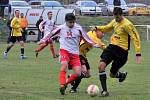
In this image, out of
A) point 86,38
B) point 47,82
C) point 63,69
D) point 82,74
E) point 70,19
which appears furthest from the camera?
point 47,82

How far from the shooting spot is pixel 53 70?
2061cm

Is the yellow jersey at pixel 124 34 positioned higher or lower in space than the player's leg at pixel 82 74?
higher

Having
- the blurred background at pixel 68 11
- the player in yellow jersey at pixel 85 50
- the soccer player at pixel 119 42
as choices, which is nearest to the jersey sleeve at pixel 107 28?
the soccer player at pixel 119 42

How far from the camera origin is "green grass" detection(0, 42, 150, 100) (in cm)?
1318

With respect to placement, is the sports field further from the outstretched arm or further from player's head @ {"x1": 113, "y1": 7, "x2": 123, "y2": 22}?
player's head @ {"x1": 113, "y1": 7, "x2": 123, "y2": 22}

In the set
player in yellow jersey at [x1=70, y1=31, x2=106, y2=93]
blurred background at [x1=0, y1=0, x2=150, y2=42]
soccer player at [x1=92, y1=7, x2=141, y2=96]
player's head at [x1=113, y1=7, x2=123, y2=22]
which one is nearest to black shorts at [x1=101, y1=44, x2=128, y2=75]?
soccer player at [x1=92, y1=7, x2=141, y2=96]

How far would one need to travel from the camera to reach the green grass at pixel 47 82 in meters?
13.2

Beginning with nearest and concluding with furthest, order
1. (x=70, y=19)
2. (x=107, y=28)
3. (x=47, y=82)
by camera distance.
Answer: (x=70, y=19) < (x=107, y=28) < (x=47, y=82)

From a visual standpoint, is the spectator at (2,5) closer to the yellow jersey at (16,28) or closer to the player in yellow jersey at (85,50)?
the yellow jersey at (16,28)

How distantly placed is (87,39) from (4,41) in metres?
29.9

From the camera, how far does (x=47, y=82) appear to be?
16609mm

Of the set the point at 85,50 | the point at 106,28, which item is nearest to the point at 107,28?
the point at 106,28

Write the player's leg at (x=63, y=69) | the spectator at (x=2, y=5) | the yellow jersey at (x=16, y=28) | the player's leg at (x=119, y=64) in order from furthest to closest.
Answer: the spectator at (x=2, y=5) < the yellow jersey at (x=16, y=28) < the player's leg at (x=119, y=64) < the player's leg at (x=63, y=69)

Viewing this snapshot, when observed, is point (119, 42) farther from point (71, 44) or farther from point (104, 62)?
point (71, 44)
